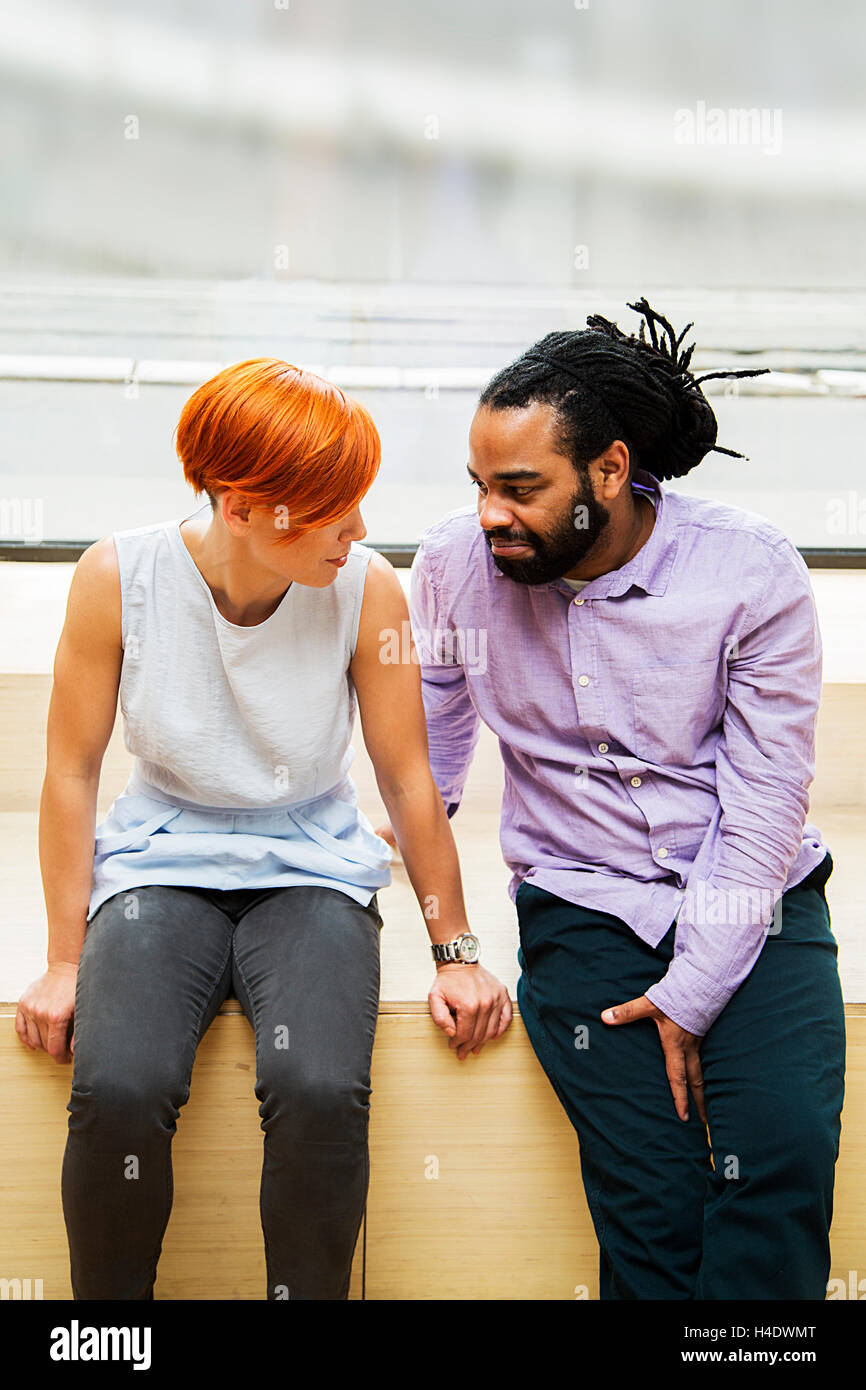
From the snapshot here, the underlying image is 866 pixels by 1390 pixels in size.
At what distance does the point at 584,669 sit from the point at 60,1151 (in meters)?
0.85

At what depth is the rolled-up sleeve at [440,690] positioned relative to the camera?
159 centimetres

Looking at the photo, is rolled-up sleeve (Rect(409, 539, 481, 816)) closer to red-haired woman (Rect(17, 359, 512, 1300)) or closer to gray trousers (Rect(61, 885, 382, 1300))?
red-haired woman (Rect(17, 359, 512, 1300))

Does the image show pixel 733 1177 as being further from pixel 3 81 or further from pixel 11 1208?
pixel 3 81

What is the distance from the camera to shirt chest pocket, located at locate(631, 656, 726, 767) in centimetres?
146

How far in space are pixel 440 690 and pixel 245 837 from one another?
0.34m

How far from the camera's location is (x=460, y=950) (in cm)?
150

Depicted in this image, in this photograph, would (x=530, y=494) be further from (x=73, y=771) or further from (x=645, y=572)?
(x=73, y=771)

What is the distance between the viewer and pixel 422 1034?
149cm

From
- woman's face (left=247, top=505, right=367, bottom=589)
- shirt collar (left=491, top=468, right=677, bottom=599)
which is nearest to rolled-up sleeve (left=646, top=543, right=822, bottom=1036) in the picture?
shirt collar (left=491, top=468, right=677, bottom=599)

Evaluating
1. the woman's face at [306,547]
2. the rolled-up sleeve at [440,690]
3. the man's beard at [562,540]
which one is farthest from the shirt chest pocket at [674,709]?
the woman's face at [306,547]

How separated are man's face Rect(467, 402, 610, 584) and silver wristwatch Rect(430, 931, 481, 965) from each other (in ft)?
1.47

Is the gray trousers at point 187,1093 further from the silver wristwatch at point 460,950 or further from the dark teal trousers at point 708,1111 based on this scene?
the dark teal trousers at point 708,1111

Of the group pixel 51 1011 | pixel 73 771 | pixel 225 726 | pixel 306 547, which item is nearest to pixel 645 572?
pixel 306 547
